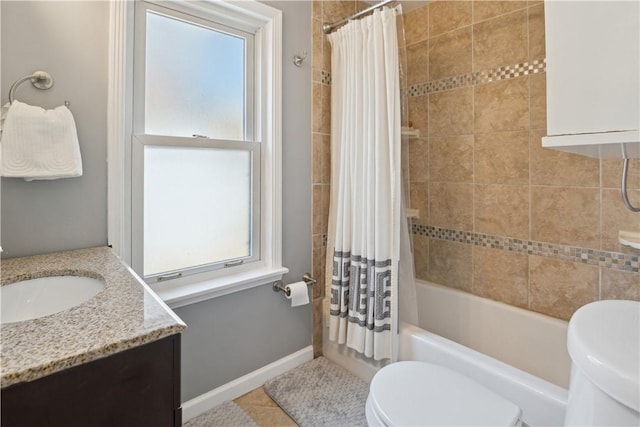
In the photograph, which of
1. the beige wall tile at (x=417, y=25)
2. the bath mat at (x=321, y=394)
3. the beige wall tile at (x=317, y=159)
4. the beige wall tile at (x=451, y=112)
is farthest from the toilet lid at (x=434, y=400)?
the beige wall tile at (x=417, y=25)

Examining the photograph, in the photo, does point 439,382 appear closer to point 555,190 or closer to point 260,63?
point 555,190

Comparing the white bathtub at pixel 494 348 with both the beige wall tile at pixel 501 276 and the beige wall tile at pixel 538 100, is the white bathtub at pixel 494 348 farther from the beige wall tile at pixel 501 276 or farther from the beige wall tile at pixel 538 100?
the beige wall tile at pixel 538 100

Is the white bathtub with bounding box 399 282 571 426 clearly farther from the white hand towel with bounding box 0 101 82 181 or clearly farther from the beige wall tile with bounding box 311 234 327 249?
the white hand towel with bounding box 0 101 82 181

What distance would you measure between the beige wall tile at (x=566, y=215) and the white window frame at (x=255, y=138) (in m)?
1.48

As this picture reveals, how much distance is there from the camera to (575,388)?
2.42 feet

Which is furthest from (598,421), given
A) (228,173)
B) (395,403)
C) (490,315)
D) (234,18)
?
(234,18)

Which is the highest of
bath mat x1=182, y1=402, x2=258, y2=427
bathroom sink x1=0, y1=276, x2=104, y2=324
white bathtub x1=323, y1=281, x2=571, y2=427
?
bathroom sink x1=0, y1=276, x2=104, y2=324

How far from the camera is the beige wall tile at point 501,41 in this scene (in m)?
1.83

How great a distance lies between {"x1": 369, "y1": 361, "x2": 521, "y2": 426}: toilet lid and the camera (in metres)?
1.06

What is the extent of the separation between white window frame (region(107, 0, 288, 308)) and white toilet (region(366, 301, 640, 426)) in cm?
91

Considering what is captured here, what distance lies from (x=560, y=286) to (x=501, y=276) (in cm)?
30

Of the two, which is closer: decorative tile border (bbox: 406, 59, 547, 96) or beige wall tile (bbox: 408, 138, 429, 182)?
decorative tile border (bbox: 406, 59, 547, 96)

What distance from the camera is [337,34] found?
1.95 meters

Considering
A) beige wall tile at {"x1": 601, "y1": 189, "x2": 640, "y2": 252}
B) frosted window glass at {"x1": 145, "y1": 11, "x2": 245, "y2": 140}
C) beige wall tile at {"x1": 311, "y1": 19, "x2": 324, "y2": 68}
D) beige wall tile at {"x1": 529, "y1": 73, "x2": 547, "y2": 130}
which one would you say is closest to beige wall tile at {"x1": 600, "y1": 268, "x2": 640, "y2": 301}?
beige wall tile at {"x1": 601, "y1": 189, "x2": 640, "y2": 252}
